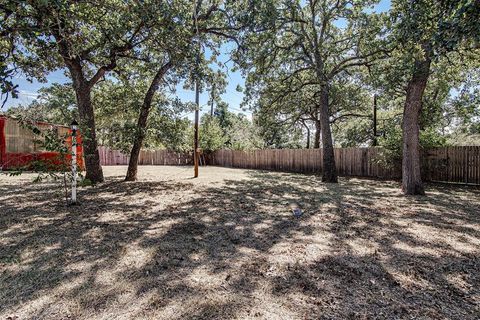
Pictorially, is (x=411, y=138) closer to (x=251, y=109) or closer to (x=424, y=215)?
(x=424, y=215)

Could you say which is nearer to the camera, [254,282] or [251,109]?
[254,282]

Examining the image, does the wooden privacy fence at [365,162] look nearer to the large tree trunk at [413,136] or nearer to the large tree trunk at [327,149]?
the large tree trunk at [327,149]

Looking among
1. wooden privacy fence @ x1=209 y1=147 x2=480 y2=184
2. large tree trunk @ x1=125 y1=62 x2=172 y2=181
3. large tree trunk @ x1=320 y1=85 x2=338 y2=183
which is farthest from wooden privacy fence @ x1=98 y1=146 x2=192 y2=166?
large tree trunk @ x1=320 y1=85 x2=338 y2=183

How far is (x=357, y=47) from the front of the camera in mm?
9016

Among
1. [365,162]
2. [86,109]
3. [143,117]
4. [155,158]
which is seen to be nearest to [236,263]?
[86,109]

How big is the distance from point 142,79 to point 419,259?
9.57 m

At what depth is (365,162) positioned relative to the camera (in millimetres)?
11812

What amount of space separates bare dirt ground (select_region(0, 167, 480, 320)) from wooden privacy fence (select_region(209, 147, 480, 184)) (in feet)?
17.8

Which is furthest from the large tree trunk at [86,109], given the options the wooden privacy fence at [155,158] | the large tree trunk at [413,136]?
the wooden privacy fence at [155,158]

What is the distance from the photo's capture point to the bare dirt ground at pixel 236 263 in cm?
175

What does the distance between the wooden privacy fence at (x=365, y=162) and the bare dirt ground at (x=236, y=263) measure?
5.43 m

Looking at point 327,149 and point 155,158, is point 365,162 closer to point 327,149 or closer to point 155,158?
point 327,149

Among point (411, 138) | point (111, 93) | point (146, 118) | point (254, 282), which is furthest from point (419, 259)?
point (111, 93)

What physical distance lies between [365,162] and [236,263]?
10968mm
